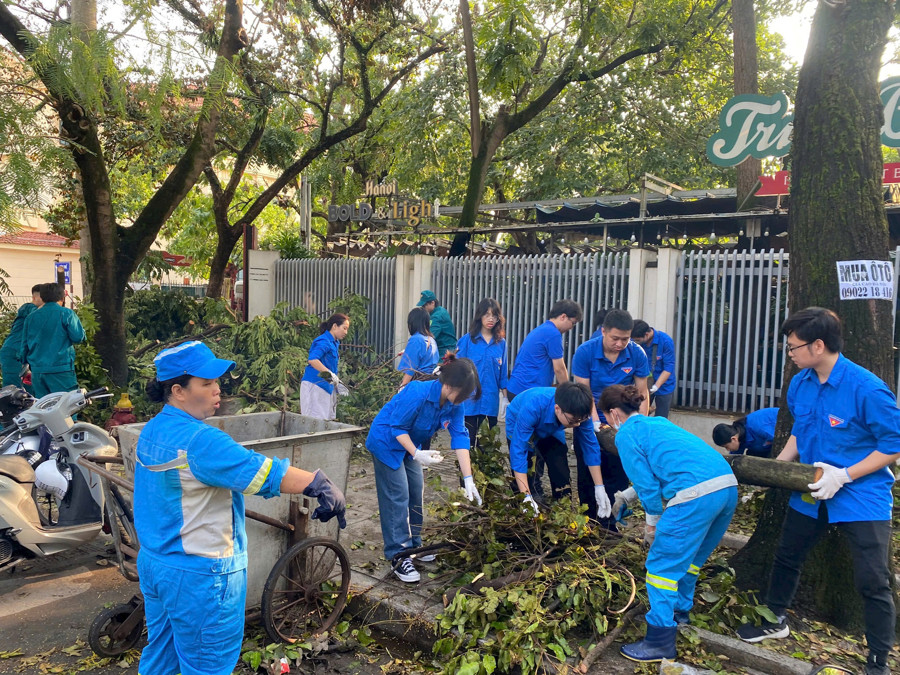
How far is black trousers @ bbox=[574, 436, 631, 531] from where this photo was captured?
4.88 metres

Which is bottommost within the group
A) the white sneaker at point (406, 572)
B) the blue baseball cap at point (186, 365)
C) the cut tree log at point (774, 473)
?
the white sneaker at point (406, 572)

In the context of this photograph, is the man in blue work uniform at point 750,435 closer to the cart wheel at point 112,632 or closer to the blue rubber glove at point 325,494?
the blue rubber glove at point 325,494

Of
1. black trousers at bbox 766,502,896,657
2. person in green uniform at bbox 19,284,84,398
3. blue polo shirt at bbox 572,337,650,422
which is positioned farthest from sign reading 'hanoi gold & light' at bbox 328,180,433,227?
black trousers at bbox 766,502,896,657

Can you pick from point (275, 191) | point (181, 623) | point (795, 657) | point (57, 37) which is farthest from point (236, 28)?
point (795, 657)

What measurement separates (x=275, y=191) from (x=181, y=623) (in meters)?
12.5

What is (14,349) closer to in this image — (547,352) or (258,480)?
(547,352)

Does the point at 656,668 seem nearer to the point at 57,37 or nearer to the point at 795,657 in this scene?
the point at 795,657

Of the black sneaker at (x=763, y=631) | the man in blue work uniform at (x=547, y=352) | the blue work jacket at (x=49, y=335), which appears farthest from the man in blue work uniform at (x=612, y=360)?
the blue work jacket at (x=49, y=335)

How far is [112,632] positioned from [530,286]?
689 cm

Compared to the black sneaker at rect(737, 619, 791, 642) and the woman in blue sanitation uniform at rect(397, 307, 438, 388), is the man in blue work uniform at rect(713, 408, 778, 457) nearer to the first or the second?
the black sneaker at rect(737, 619, 791, 642)

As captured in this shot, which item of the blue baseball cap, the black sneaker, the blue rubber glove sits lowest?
the black sneaker

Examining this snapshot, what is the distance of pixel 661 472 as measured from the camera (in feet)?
11.5

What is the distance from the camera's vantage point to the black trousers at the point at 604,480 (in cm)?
488

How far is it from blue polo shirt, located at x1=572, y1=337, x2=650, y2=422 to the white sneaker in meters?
2.19
